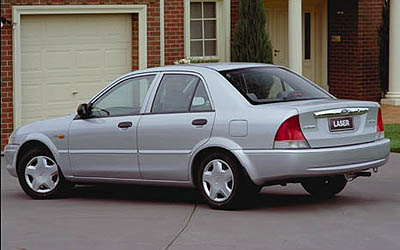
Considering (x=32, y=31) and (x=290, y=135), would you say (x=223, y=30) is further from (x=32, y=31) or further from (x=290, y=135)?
(x=290, y=135)

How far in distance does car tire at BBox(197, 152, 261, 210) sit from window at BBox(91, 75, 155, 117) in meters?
1.25

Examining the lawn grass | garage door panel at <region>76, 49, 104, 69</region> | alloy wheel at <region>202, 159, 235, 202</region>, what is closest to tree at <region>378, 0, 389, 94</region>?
the lawn grass

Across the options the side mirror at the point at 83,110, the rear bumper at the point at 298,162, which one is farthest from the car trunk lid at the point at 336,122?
the side mirror at the point at 83,110

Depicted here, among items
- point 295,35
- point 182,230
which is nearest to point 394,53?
point 295,35

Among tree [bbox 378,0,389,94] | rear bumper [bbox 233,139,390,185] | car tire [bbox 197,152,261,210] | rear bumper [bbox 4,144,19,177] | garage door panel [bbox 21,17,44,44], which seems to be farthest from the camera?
tree [bbox 378,0,389,94]

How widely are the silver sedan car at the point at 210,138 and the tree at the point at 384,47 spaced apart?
38.9 ft

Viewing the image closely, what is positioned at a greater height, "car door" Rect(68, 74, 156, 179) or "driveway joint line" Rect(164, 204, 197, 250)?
"car door" Rect(68, 74, 156, 179)

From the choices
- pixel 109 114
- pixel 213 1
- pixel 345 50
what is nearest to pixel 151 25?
pixel 213 1

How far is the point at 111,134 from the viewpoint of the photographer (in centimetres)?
1148

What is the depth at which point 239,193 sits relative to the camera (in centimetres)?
1050

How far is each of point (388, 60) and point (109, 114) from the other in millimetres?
12667

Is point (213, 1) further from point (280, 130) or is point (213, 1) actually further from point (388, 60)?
point (280, 130)

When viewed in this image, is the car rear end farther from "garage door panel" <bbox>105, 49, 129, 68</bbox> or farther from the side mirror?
"garage door panel" <bbox>105, 49, 129, 68</bbox>

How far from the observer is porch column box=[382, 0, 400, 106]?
74.1ft
